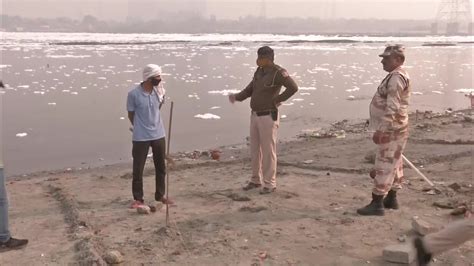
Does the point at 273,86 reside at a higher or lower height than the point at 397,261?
higher

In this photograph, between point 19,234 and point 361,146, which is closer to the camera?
point 19,234

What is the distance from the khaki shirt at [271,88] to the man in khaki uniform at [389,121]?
1.13 meters

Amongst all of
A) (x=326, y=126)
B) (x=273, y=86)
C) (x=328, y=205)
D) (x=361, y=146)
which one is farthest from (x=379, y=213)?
(x=326, y=126)

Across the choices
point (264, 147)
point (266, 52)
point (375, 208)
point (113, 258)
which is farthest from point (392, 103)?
point (113, 258)

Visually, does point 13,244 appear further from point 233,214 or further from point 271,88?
point 271,88

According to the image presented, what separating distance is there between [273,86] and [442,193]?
249cm

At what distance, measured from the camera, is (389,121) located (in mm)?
6055

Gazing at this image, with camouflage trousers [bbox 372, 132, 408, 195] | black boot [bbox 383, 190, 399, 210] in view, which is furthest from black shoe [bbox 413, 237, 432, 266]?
black boot [bbox 383, 190, 399, 210]

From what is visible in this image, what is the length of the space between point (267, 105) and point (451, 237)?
3226 millimetres

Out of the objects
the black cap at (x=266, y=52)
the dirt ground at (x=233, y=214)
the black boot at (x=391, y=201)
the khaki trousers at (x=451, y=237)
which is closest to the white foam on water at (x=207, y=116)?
the dirt ground at (x=233, y=214)

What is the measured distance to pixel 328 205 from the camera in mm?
6934

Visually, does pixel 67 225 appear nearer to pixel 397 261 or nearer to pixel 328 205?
pixel 328 205

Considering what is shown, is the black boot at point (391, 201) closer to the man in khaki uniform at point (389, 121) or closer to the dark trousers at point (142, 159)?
the man in khaki uniform at point (389, 121)

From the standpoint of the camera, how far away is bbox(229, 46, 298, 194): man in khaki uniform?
23.1 ft
